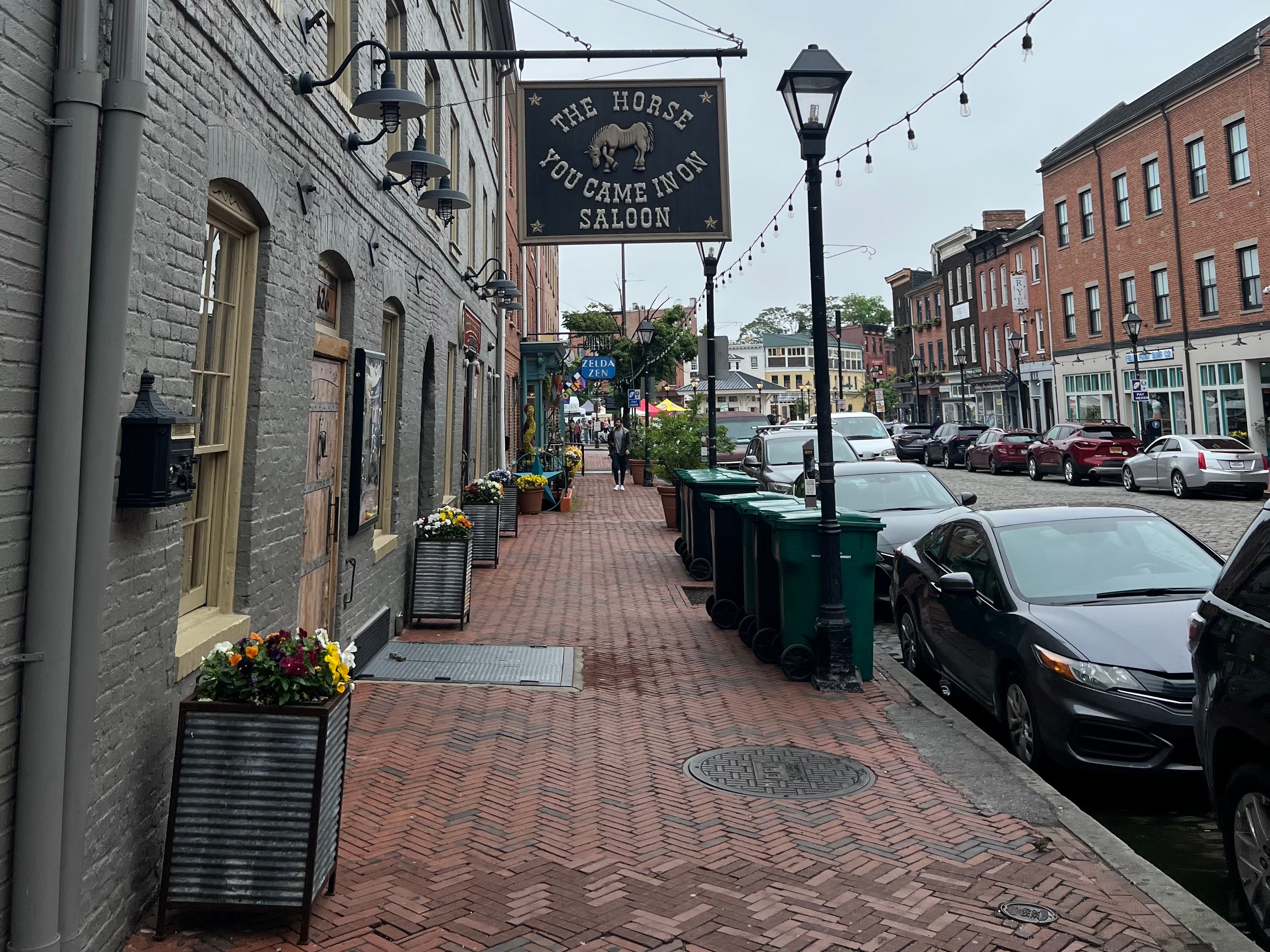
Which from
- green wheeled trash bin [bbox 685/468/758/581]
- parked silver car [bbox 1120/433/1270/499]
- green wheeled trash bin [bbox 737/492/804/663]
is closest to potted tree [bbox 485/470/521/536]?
green wheeled trash bin [bbox 685/468/758/581]

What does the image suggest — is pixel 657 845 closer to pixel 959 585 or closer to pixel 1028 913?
pixel 1028 913

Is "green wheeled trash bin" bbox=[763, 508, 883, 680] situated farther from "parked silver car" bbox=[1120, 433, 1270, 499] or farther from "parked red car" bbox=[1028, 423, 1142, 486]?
"parked red car" bbox=[1028, 423, 1142, 486]

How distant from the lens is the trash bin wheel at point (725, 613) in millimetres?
9828

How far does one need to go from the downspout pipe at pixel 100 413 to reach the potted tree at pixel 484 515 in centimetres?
944

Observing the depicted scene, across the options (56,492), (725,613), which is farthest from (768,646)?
(56,492)

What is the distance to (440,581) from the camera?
940 centimetres

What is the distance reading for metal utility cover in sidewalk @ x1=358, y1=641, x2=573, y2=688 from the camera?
758 centimetres

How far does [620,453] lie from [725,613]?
17.3 metres

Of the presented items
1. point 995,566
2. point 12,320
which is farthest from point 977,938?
point 12,320

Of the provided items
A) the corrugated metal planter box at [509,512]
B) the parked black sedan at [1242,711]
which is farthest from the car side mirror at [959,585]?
the corrugated metal planter box at [509,512]

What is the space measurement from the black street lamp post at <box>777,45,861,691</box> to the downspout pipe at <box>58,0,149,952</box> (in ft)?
16.4

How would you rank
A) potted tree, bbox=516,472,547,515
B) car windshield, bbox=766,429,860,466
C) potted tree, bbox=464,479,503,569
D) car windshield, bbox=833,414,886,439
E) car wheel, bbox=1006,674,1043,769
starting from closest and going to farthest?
1. car wheel, bbox=1006,674,1043,769
2. potted tree, bbox=464,479,503,569
3. car windshield, bbox=766,429,860,466
4. potted tree, bbox=516,472,547,515
5. car windshield, bbox=833,414,886,439

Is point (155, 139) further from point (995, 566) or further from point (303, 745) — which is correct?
point (995, 566)

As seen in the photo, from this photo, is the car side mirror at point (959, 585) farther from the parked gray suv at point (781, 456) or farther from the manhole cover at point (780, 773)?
the parked gray suv at point (781, 456)
